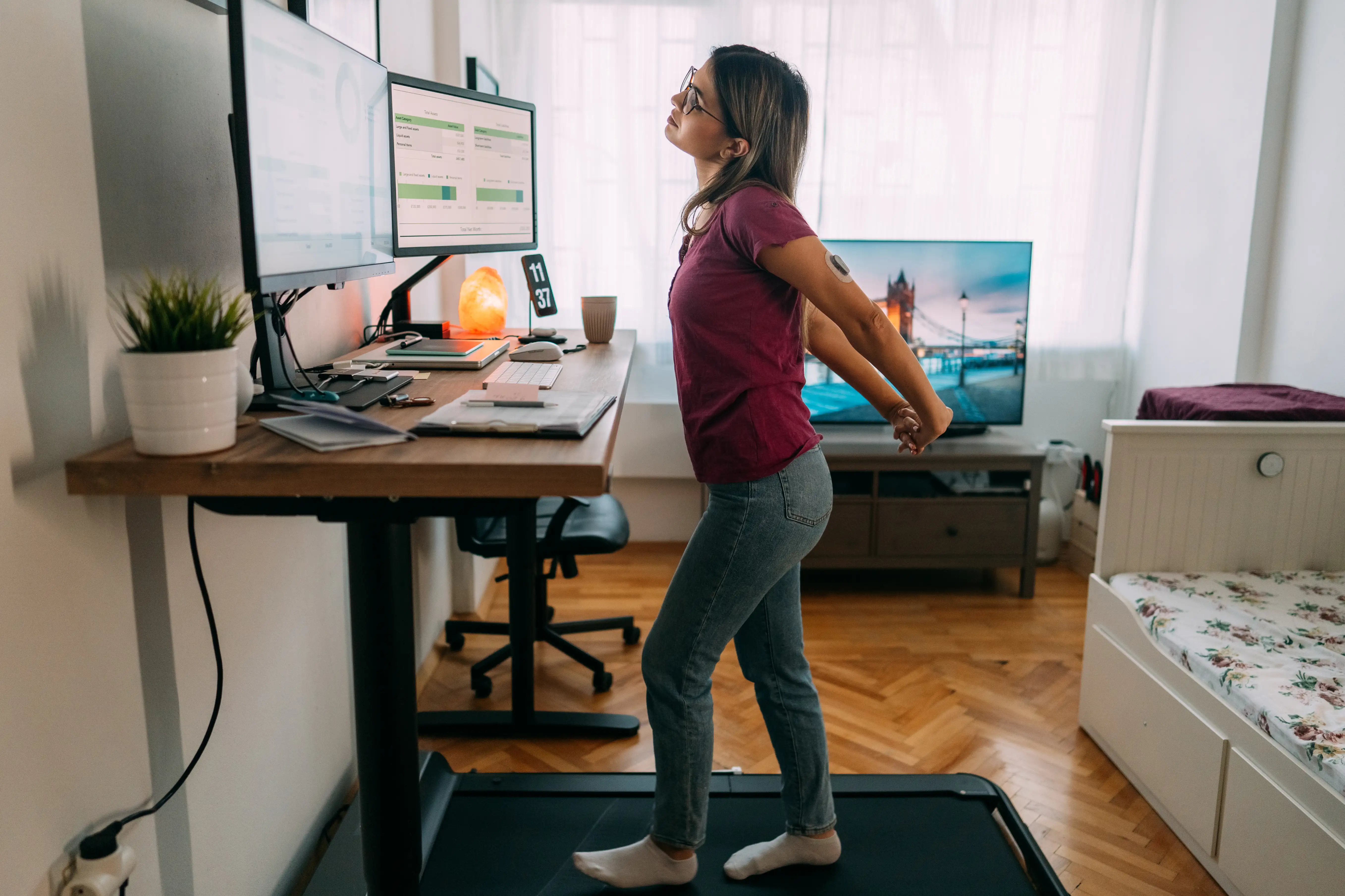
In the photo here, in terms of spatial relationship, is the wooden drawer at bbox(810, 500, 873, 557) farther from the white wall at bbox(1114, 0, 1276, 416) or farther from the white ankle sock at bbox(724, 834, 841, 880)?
the white ankle sock at bbox(724, 834, 841, 880)

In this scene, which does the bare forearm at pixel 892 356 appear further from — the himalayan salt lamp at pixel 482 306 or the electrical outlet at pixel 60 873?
the himalayan salt lamp at pixel 482 306

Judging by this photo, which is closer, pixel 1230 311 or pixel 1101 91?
pixel 1230 311

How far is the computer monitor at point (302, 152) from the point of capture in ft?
3.72

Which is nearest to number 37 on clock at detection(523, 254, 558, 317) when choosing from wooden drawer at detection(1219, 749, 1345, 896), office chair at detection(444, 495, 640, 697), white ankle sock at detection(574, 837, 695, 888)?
office chair at detection(444, 495, 640, 697)

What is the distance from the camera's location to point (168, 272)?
1.29 m

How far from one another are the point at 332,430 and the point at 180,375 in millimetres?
177

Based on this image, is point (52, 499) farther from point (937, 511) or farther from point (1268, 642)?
point (937, 511)

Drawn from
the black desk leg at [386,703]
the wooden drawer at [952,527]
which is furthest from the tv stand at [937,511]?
the black desk leg at [386,703]

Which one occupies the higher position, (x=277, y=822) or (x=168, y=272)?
(x=168, y=272)

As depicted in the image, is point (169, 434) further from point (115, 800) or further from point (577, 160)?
point (577, 160)

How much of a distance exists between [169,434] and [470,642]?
80.6 inches

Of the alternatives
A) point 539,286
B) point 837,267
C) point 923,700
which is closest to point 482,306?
point 539,286

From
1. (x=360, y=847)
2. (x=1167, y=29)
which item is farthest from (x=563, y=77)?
(x=360, y=847)

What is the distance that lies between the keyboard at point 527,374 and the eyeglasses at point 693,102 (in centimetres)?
47
